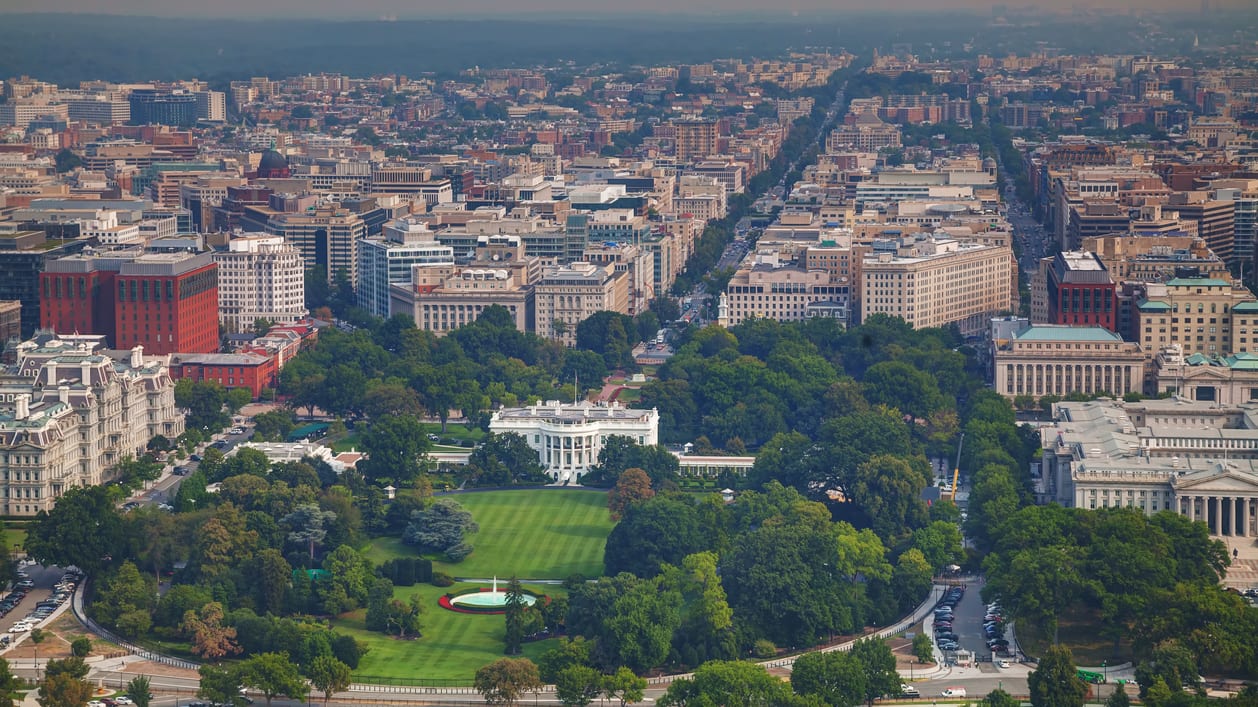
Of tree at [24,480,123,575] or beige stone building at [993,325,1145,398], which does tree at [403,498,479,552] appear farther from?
beige stone building at [993,325,1145,398]

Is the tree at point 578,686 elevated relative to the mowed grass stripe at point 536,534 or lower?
lower

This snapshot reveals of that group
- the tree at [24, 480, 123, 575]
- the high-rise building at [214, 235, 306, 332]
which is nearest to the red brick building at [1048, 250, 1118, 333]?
the high-rise building at [214, 235, 306, 332]

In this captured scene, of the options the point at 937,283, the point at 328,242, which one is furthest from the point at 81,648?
the point at 328,242

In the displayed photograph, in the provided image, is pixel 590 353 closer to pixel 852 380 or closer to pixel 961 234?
pixel 852 380

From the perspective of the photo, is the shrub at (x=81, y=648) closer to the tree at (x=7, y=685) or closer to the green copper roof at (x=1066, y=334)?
the tree at (x=7, y=685)

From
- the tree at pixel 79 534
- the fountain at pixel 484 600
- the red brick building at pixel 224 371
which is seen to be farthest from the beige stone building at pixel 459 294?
the fountain at pixel 484 600

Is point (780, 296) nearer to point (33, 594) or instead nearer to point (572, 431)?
point (572, 431)
